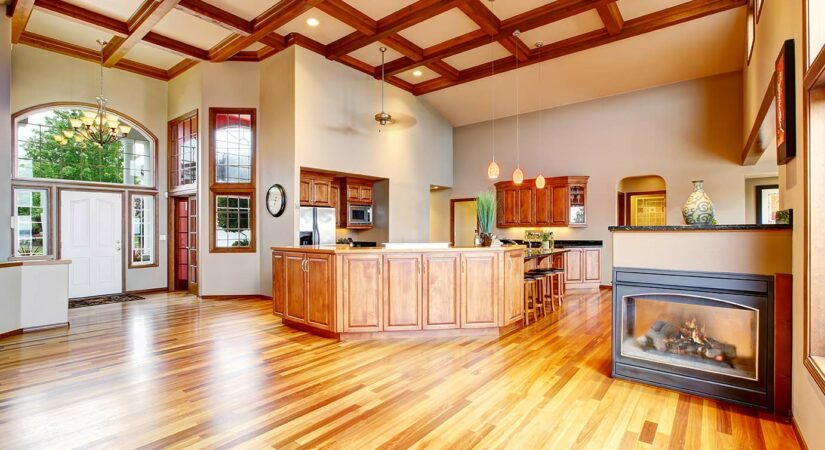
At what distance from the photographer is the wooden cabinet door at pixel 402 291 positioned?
167 inches

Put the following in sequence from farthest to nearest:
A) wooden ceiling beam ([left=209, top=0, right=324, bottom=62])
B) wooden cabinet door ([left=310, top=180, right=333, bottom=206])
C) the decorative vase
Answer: wooden cabinet door ([left=310, top=180, right=333, bottom=206]) → wooden ceiling beam ([left=209, top=0, right=324, bottom=62]) → the decorative vase

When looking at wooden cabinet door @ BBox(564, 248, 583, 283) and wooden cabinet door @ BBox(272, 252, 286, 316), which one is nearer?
wooden cabinet door @ BBox(272, 252, 286, 316)

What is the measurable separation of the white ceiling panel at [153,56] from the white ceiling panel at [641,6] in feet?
23.9

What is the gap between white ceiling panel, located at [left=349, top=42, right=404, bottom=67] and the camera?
6.92 meters

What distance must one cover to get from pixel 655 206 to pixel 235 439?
10.6m

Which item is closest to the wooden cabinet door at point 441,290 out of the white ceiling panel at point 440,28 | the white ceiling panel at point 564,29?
the white ceiling panel at point 440,28

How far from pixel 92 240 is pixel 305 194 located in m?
3.81

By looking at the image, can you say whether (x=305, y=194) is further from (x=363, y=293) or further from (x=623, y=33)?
(x=623, y=33)

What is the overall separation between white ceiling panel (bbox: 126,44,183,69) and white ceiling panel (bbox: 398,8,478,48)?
416 centimetres

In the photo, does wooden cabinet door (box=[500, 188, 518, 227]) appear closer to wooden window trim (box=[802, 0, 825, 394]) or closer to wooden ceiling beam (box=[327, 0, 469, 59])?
wooden ceiling beam (box=[327, 0, 469, 59])

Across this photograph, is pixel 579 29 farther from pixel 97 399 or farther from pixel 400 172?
pixel 97 399

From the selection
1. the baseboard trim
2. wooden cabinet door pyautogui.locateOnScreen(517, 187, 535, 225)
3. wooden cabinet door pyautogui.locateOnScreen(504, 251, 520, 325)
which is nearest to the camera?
the baseboard trim

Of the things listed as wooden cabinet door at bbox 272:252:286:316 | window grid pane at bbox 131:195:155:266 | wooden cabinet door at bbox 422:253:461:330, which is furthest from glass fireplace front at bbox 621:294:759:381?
window grid pane at bbox 131:195:155:266

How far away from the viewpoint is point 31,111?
20.6ft
